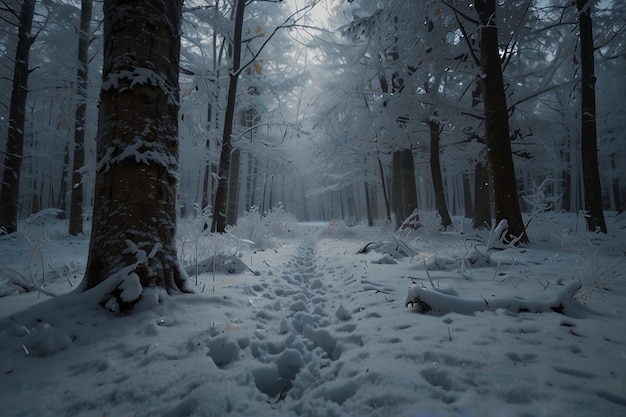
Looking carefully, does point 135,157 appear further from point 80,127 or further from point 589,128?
point 589,128

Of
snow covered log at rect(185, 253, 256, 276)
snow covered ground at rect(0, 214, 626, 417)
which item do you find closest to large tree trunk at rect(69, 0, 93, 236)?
snow covered log at rect(185, 253, 256, 276)

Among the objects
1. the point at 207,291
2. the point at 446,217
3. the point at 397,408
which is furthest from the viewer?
the point at 446,217

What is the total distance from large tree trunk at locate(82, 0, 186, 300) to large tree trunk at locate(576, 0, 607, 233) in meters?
8.92

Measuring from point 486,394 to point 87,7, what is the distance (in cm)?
1408

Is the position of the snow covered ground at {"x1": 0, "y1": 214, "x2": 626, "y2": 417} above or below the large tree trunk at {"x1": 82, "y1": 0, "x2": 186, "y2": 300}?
below

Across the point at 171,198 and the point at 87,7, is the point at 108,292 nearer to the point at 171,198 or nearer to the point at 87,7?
the point at 171,198

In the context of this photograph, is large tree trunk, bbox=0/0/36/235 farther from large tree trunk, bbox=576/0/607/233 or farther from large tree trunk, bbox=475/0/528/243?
large tree trunk, bbox=576/0/607/233

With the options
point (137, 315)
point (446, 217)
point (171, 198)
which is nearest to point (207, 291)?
point (137, 315)

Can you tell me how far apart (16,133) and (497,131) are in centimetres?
1299

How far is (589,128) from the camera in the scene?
6.53 metres

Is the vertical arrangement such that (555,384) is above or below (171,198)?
below

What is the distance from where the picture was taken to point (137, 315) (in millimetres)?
2010

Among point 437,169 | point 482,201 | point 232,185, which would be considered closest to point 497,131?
point 437,169

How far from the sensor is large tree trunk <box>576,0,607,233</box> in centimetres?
643
